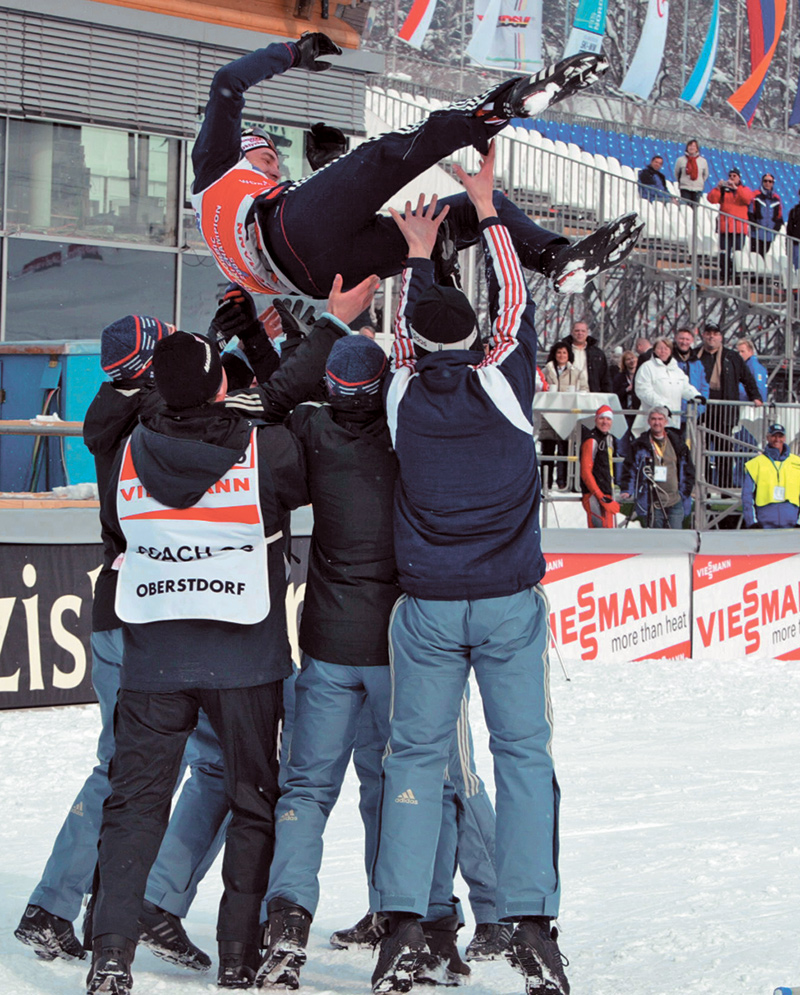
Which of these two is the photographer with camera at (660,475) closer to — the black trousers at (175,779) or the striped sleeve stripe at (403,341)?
the striped sleeve stripe at (403,341)

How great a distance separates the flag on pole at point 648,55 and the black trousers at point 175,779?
20215 millimetres

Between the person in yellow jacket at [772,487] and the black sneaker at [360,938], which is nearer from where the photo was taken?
the black sneaker at [360,938]

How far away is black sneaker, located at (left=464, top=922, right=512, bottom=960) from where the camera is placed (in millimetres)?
4078

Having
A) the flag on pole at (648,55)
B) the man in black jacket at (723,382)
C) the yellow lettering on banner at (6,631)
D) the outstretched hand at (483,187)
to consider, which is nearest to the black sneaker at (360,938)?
the outstretched hand at (483,187)

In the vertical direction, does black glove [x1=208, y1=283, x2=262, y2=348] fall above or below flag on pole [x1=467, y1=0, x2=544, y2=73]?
below

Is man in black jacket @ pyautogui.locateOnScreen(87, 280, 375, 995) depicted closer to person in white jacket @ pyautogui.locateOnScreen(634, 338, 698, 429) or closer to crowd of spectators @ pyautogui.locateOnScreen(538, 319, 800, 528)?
crowd of spectators @ pyautogui.locateOnScreen(538, 319, 800, 528)


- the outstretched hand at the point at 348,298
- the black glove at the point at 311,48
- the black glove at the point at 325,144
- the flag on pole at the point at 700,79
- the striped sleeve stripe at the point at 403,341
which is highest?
the flag on pole at the point at 700,79

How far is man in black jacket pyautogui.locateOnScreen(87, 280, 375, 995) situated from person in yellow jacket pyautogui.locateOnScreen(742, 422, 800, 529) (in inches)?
337

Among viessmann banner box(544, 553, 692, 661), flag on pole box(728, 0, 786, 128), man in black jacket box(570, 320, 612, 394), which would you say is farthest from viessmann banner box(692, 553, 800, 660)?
flag on pole box(728, 0, 786, 128)

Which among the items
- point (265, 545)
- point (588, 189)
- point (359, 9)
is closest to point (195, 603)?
point (265, 545)

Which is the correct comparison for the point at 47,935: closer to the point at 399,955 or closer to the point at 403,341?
the point at 399,955

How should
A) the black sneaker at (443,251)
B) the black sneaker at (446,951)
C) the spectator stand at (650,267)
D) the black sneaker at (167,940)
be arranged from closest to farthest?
the black sneaker at (446,951) < the black sneaker at (167,940) < the black sneaker at (443,251) < the spectator stand at (650,267)

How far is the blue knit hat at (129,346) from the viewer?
4.19 metres

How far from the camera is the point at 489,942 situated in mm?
4086
